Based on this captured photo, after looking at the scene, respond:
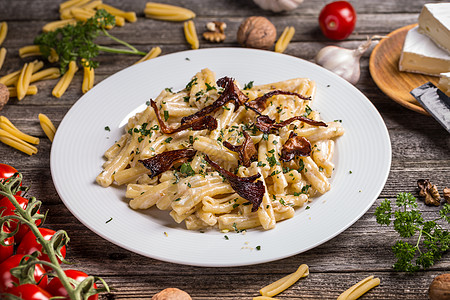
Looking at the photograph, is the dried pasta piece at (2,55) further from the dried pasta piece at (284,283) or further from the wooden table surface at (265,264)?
the dried pasta piece at (284,283)

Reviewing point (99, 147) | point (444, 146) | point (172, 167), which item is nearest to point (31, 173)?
point (99, 147)

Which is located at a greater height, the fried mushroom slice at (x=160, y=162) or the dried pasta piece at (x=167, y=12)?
the dried pasta piece at (x=167, y=12)

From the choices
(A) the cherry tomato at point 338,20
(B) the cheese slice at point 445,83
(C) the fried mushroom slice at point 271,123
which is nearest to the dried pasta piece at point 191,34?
(A) the cherry tomato at point 338,20

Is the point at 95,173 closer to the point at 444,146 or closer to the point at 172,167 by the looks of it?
the point at 172,167

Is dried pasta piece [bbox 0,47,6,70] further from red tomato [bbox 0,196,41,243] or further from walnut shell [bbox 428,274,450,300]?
walnut shell [bbox 428,274,450,300]

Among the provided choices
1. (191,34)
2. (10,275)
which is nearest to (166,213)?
(10,275)

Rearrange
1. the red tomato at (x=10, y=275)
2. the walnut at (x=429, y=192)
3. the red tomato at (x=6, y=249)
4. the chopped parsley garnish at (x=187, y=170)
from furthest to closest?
1. the walnut at (x=429, y=192)
2. the chopped parsley garnish at (x=187, y=170)
3. the red tomato at (x=6, y=249)
4. the red tomato at (x=10, y=275)

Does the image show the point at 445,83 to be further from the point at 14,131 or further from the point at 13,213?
the point at 14,131

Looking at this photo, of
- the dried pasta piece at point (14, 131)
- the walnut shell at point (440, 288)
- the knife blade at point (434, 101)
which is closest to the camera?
the walnut shell at point (440, 288)
